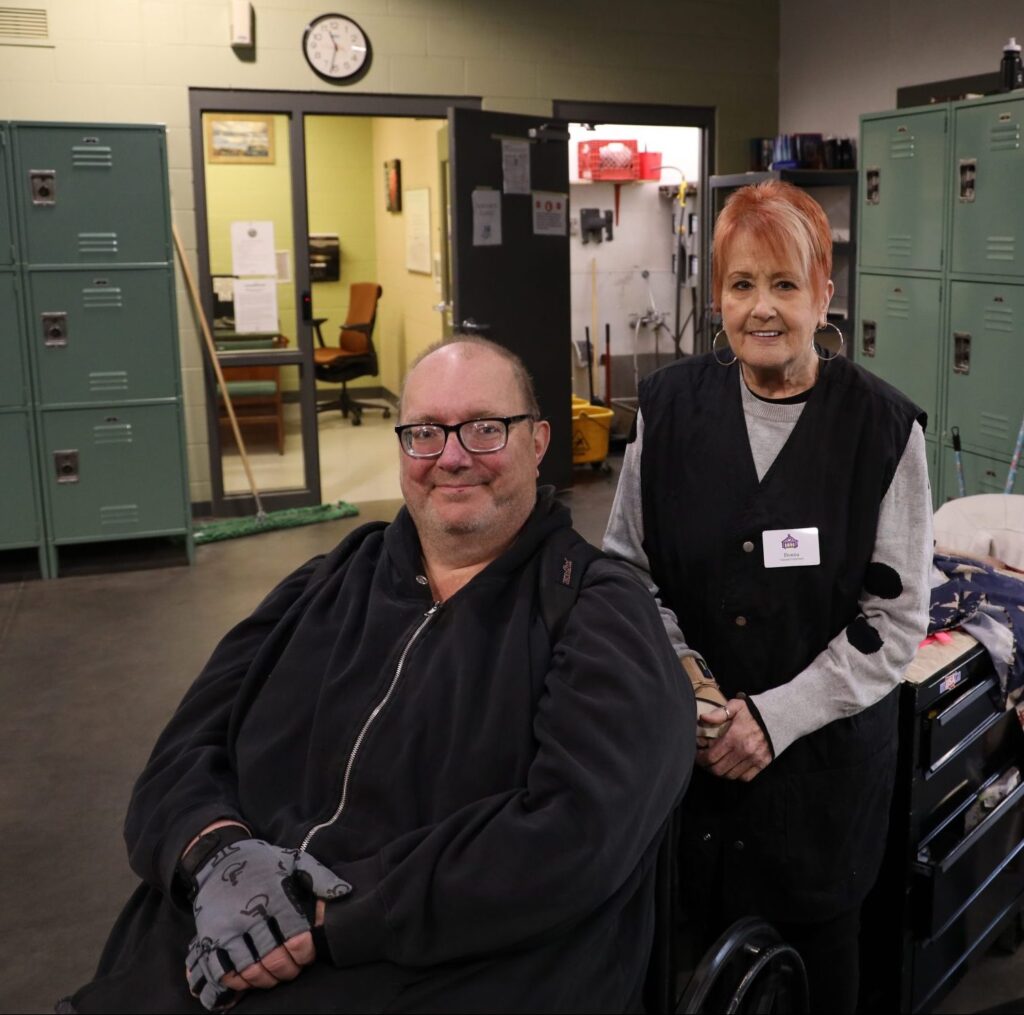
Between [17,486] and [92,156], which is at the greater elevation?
[92,156]

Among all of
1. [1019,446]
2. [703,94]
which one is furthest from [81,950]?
[703,94]

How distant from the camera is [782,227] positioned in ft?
5.53

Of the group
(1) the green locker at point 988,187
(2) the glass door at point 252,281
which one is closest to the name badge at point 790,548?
(1) the green locker at point 988,187

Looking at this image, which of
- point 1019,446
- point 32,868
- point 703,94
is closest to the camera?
point 32,868

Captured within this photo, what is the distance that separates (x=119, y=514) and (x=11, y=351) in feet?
2.80

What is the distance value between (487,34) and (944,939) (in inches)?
221

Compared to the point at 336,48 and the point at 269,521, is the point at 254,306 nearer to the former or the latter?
the point at 269,521

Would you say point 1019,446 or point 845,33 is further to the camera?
point 845,33

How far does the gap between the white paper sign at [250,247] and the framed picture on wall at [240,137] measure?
404mm

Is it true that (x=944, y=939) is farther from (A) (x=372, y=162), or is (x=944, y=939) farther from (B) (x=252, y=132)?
(A) (x=372, y=162)

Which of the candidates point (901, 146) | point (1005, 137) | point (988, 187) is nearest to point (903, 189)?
point (901, 146)

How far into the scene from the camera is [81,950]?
2.62 meters

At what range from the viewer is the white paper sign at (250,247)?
20.9 feet

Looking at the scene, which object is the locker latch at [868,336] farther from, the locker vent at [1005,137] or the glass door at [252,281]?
the glass door at [252,281]
